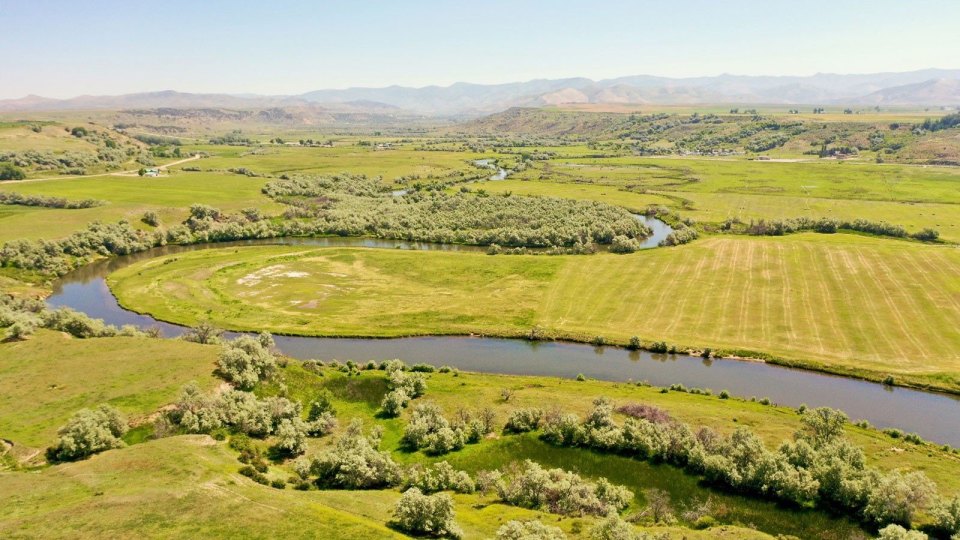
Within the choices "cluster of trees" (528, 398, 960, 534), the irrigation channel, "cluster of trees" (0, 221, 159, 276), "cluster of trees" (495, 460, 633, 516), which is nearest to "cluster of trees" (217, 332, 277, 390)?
the irrigation channel

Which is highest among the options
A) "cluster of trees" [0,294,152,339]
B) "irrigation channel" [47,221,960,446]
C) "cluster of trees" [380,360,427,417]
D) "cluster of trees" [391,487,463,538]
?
"cluster of trees" [0,294,152,339]

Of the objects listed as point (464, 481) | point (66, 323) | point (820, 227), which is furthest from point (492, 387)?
point (820, 227)

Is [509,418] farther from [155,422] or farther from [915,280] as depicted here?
[915,280]

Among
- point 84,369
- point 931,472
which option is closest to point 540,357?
point 931,472

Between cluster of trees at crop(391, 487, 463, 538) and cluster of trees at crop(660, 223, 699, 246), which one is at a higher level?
cluster of trees at crop(660, 223, 699, 246)

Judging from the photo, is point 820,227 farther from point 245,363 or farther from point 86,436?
point 86,436

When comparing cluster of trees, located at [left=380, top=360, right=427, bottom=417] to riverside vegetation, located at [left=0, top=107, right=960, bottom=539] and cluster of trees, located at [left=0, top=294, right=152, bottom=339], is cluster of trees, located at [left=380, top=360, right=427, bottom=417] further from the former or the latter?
cluster of trees, located at [left=0, top=294, right=152, bottom=339]

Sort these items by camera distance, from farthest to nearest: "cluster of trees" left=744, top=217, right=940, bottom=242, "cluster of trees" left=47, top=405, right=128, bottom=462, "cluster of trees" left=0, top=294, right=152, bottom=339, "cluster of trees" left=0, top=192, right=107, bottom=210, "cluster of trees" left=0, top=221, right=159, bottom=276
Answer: "cluster of trees" left=0, top=192, right=107, bottom=210, "cluster of trees" left=744, top=217, right=940, bottom=242, "cluster of trees" left=0, top=221, right=159, bottom=276, "cluster of trees" left=0, top=294, right=152, bottom=339, "cluster of trees" left=47, top=405, right=128, bottom=462
